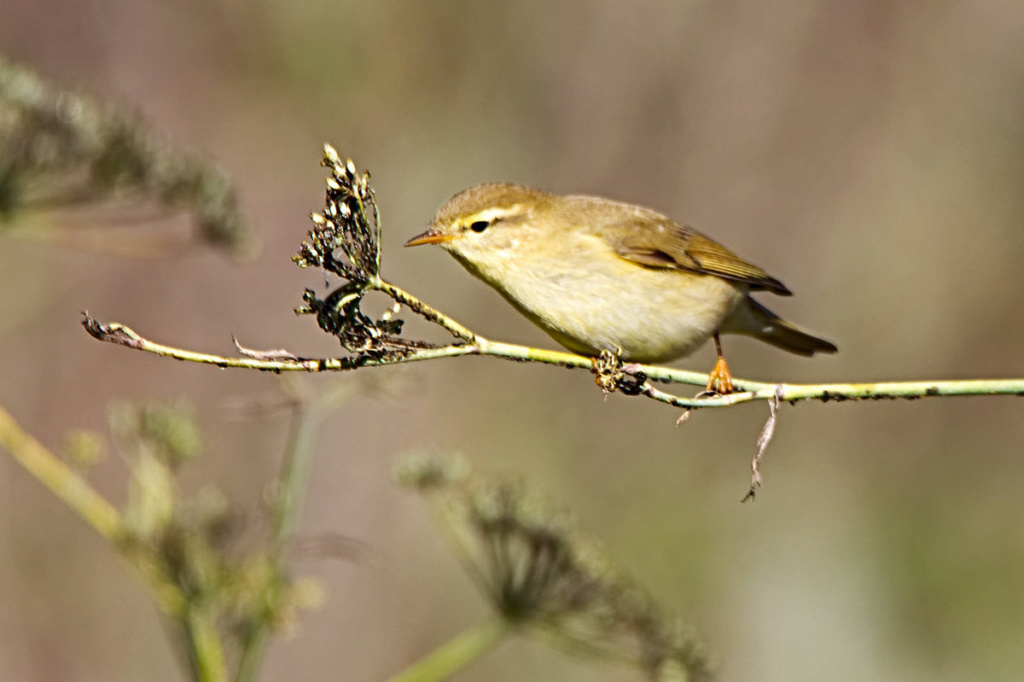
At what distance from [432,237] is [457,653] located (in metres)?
1.15

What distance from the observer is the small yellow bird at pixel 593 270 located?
3.22m

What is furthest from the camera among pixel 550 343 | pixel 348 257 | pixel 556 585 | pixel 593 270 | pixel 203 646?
pixel 550 343

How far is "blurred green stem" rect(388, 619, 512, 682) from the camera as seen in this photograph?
2.79 m

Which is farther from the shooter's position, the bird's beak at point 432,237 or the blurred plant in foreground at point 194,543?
the bird's beak at point 432,237

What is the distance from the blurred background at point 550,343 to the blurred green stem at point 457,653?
3.75m

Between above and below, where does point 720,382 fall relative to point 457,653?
above

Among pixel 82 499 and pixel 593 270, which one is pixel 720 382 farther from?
pixel 82 499

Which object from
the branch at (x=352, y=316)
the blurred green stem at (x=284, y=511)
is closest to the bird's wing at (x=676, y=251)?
the blurred green stem at (x=284, y=511)

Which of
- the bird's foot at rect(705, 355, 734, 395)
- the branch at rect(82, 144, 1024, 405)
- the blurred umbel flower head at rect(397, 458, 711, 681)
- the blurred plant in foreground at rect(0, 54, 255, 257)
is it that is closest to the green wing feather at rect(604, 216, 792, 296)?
the bird's foot at rect(705, 355, 734, 395)

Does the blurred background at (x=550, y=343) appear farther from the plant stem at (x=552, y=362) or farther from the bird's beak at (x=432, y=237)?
the plant stem at (x=552, y=362)

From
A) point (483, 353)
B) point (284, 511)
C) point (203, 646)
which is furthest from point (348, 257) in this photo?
point (203, 646)

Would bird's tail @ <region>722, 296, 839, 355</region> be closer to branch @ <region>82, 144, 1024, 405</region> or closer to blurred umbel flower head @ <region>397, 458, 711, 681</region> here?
blurred umbel flower head @ <region>397, 458, 711, 681</region>

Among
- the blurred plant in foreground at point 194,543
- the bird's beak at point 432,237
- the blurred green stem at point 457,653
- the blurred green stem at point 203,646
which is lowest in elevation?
the blurred green stem at point 457,653

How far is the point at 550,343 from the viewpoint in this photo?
761 centimetres
